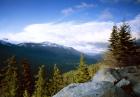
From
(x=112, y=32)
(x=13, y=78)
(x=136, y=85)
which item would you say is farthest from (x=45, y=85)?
(x=136, y=85)

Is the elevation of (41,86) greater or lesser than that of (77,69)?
lesser

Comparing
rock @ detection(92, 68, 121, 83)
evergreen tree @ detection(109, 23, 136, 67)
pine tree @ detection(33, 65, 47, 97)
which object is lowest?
pine tree @ detection(33, 65, 47, 97)

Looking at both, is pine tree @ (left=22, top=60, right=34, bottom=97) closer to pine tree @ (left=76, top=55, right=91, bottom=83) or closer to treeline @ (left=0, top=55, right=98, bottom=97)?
treeline @ (left=0, top=55, right=98, bottom=97)

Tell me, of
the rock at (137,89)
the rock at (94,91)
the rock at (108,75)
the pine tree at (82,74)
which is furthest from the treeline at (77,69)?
the rock at (94,91)

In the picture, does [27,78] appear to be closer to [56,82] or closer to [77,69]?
[56,82]

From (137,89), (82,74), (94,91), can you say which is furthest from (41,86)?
(94,91)

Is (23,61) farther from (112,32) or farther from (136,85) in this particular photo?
(136,85)

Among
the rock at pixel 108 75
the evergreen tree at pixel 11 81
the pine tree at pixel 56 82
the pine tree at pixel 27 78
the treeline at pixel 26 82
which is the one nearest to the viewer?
the rock at pixel 108 75

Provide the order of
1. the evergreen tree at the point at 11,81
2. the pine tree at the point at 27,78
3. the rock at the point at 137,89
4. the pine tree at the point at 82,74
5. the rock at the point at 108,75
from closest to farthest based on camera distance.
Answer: the rock at the point at 137,89
the rock at the point at 108,75
the pine tree at the point at 82,74
the evergreen tree at the point at 11,81
the pine tree at the point at 27,78

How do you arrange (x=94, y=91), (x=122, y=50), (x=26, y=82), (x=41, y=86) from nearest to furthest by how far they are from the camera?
(x=94, y=91), (x=122, y=50), (x=41, y=86), (x=26, y=82)

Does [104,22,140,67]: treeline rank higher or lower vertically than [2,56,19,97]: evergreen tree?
higher

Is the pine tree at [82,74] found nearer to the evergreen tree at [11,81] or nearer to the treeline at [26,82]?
the treeline at [26,82]

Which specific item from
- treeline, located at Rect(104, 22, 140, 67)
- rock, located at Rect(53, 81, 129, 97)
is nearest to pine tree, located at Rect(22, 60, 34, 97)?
treeline, located at Rect(104, 22, 140, 67)

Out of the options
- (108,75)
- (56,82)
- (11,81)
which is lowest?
(11,81)
